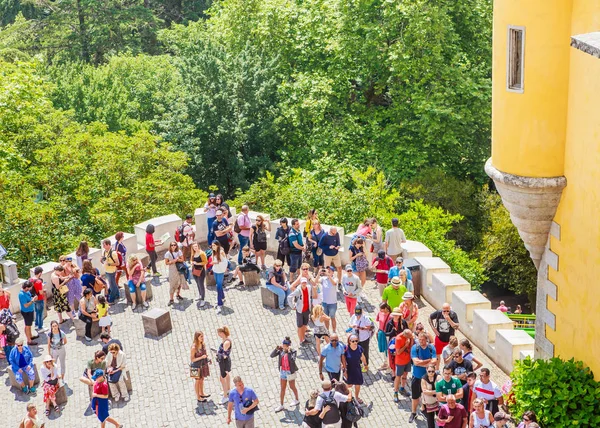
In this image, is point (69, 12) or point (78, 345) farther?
point (69, 12)

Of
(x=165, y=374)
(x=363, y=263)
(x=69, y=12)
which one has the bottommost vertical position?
(x=165, y=374)

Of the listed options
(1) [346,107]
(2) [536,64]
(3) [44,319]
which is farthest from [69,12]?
(2) [536,64]

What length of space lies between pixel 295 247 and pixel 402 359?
567cm

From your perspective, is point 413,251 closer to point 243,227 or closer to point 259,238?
point 259,238

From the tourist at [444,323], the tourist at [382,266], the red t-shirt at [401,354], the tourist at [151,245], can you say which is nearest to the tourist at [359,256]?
the tourist at [382,266]

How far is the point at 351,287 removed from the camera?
2177 cm

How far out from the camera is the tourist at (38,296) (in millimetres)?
22328

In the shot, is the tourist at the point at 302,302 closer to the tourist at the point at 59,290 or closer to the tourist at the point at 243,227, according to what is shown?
the tourist at the point at 243,227

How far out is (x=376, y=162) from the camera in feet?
119

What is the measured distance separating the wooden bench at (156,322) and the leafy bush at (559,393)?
8.54 meters

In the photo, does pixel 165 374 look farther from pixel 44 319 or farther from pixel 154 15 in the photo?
pixel 154 15

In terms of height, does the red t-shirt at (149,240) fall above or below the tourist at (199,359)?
above

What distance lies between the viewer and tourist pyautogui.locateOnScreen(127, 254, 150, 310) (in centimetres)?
2327

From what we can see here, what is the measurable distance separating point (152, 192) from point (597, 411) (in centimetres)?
1907
